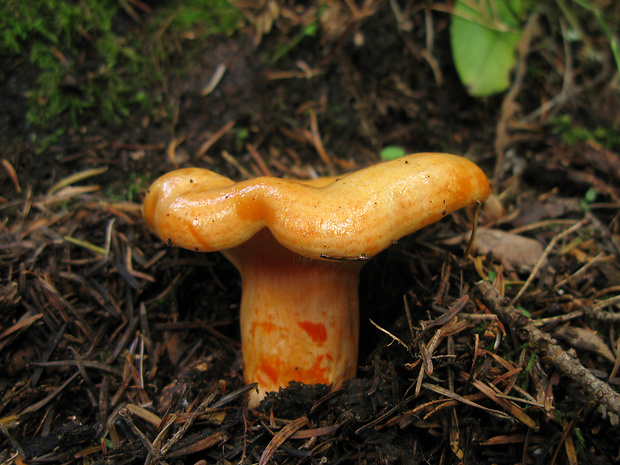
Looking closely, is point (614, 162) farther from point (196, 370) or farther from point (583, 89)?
point (196, 370)

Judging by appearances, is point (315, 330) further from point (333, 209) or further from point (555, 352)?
point (555, 352)

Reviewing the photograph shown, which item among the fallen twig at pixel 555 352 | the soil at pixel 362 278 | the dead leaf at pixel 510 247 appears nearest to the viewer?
the fallen twig at pixel 555 352

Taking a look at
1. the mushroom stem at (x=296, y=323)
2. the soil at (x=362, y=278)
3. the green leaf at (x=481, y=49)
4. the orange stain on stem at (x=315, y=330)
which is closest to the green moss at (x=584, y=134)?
the soil at (x=362, y=278)

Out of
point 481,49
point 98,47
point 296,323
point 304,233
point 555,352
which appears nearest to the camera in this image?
point 304,233

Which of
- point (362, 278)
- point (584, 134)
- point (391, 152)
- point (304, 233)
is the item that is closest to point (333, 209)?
point (304, 233)

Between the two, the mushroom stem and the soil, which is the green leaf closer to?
the soil

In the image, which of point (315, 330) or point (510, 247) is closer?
point (315, 330)

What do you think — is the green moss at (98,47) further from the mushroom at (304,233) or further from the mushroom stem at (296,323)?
the mushroom stem at (296,323)

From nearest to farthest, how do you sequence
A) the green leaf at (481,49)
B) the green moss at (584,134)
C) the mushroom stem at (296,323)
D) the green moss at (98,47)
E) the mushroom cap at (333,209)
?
the mushroom cap at (333,209)
the mushroom stem at (296,323)
the green moss at (98,47)
the green moss at (584,134)
the green leaf at (481,49)
